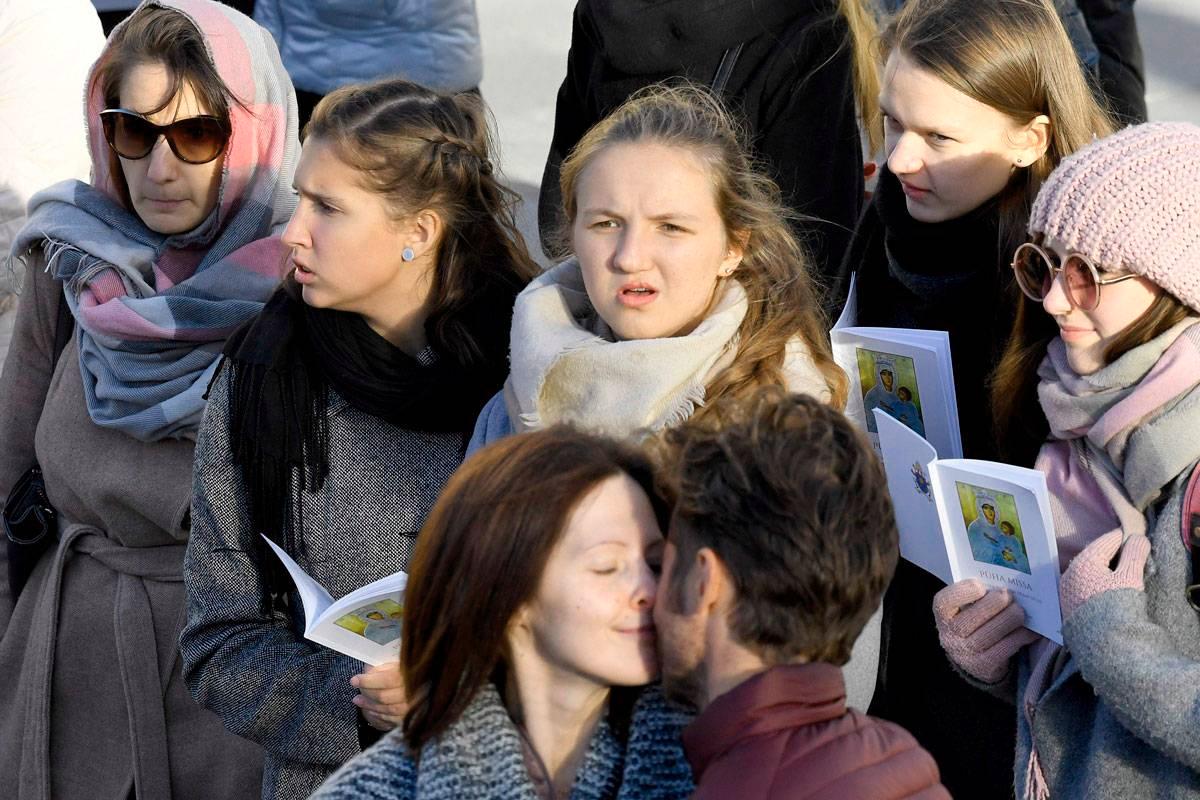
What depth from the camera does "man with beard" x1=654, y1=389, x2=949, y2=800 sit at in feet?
5.32

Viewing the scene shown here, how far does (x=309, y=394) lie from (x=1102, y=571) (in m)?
1.42

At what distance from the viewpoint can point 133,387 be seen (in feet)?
10.8

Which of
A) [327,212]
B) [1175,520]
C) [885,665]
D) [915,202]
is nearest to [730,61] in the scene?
[915,202]

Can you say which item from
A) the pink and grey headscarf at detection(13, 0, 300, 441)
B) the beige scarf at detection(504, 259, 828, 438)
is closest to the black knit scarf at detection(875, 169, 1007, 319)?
the beige scarf at detection(504, 259, 828, 438)

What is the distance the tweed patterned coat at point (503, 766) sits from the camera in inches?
70.7

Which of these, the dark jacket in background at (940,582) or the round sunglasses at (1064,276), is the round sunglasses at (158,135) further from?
the round sunglasses at (1064,276)

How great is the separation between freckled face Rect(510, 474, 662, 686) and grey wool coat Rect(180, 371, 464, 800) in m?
0.98

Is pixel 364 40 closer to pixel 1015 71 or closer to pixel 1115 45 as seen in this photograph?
pixel 1115 45

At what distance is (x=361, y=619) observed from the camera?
2.31m

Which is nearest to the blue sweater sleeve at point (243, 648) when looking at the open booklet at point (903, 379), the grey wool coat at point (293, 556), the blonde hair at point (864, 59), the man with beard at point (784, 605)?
the grey wool coat at point (293, 556)

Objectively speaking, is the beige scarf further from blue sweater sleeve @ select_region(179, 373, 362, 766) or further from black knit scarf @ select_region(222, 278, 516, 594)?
blue sweater sleeve @ select_region(179, 373, 362, 766)

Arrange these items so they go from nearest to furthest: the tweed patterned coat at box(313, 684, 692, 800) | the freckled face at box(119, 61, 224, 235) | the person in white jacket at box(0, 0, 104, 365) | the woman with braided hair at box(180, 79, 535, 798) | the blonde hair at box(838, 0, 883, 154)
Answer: the tweed patterned coat at box(313, 684, 692, 800) < the woman with braided hair at box(180, 79, 535, 798) < the freckled face at box(119, 61, 224, 235) < the blonde hair at box(838, 0, 883, 154) < the person in white jacket at box(0, 0, 104, 365)

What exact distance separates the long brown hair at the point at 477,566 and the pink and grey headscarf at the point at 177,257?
149cm

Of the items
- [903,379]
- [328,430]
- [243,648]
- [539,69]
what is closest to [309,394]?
[328,430]
